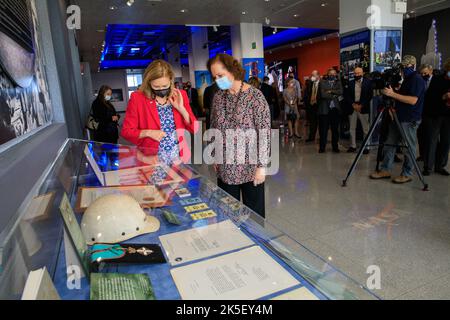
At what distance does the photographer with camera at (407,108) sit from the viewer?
3.78 metres

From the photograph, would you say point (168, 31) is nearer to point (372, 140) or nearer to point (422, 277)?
point (372, 140)

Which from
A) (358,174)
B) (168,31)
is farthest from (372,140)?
(168,31)

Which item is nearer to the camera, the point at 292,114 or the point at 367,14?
the point at 367,14

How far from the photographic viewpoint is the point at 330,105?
5961 mm

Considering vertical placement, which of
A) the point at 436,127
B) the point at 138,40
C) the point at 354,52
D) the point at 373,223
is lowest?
the point at 373,223

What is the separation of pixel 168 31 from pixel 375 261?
14587 millimetres

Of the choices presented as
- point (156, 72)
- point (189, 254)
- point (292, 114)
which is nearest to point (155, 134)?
point (156, 72)

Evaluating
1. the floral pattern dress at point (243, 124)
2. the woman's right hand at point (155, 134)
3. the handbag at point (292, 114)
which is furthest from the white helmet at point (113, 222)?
the handbag at point (292, 114)

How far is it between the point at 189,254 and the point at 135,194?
22.4 inches

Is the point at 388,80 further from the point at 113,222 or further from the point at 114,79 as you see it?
the point at 114,79

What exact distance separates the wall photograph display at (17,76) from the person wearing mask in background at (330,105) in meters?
5.06

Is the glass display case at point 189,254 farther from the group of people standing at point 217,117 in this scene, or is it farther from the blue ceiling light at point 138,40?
the blue ceiling light at point 138,40

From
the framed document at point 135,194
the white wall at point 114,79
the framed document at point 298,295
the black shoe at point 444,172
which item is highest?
the white wall at point 114,79

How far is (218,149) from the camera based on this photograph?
2141 millimetres
